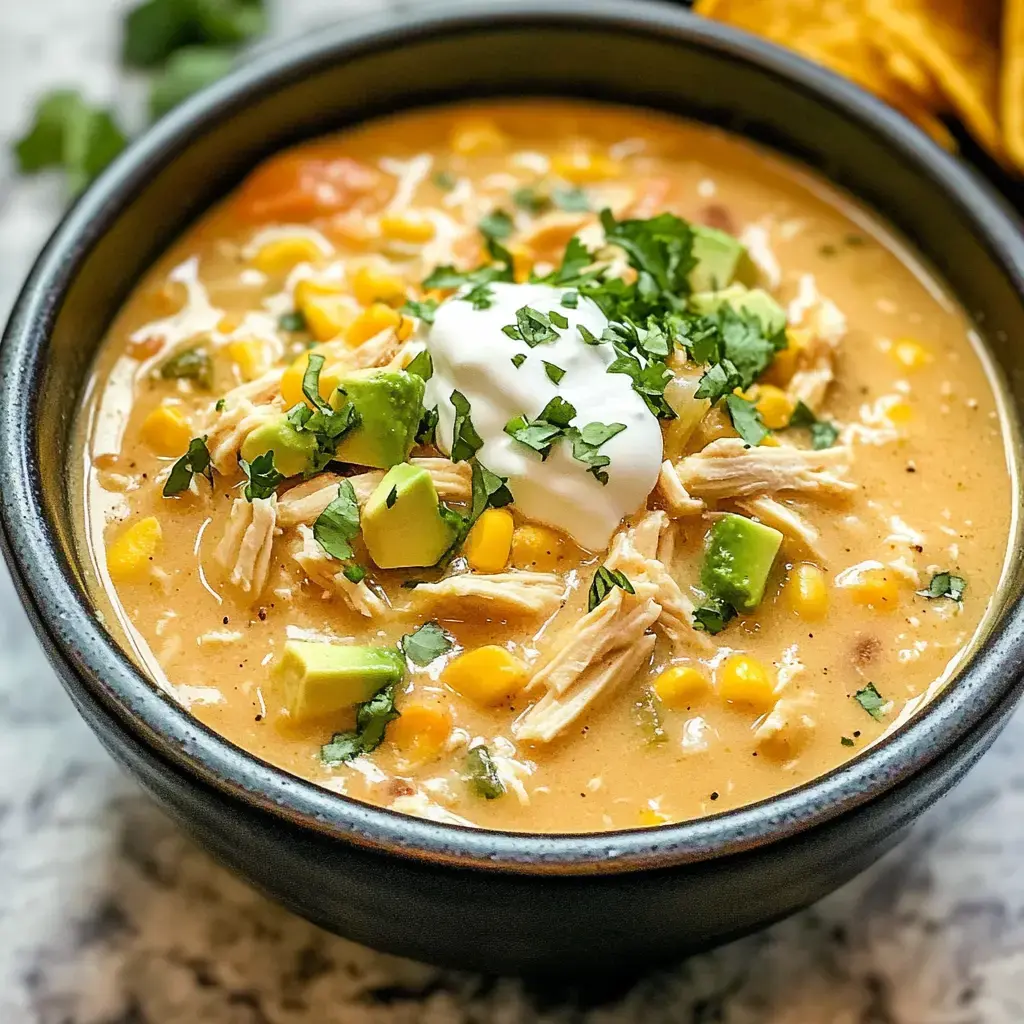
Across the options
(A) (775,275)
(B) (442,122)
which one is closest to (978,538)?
(A) (775,275)

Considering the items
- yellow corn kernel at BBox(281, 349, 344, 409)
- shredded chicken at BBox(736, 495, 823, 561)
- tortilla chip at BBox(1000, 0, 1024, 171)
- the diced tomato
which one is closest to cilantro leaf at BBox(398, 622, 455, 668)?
yellow corn kernel at BBox(281, 349, 344, 409)

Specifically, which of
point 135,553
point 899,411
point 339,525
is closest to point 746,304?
point 899,411

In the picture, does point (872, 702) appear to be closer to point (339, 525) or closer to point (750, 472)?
point (750, 472)

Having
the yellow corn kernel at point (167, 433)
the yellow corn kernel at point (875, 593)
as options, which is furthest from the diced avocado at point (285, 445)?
the yellow corn kernel at point (875, 593)

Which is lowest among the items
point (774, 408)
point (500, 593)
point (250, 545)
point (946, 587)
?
point (250, 545)

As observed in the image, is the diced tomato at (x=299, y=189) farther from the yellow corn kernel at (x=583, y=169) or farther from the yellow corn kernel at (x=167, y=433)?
the yellow corn kernel at (x=167, y=433)

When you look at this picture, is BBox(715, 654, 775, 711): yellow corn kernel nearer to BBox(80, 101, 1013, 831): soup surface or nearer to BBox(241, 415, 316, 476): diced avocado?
BBox(80, 101, 1013, 831): soup surface
